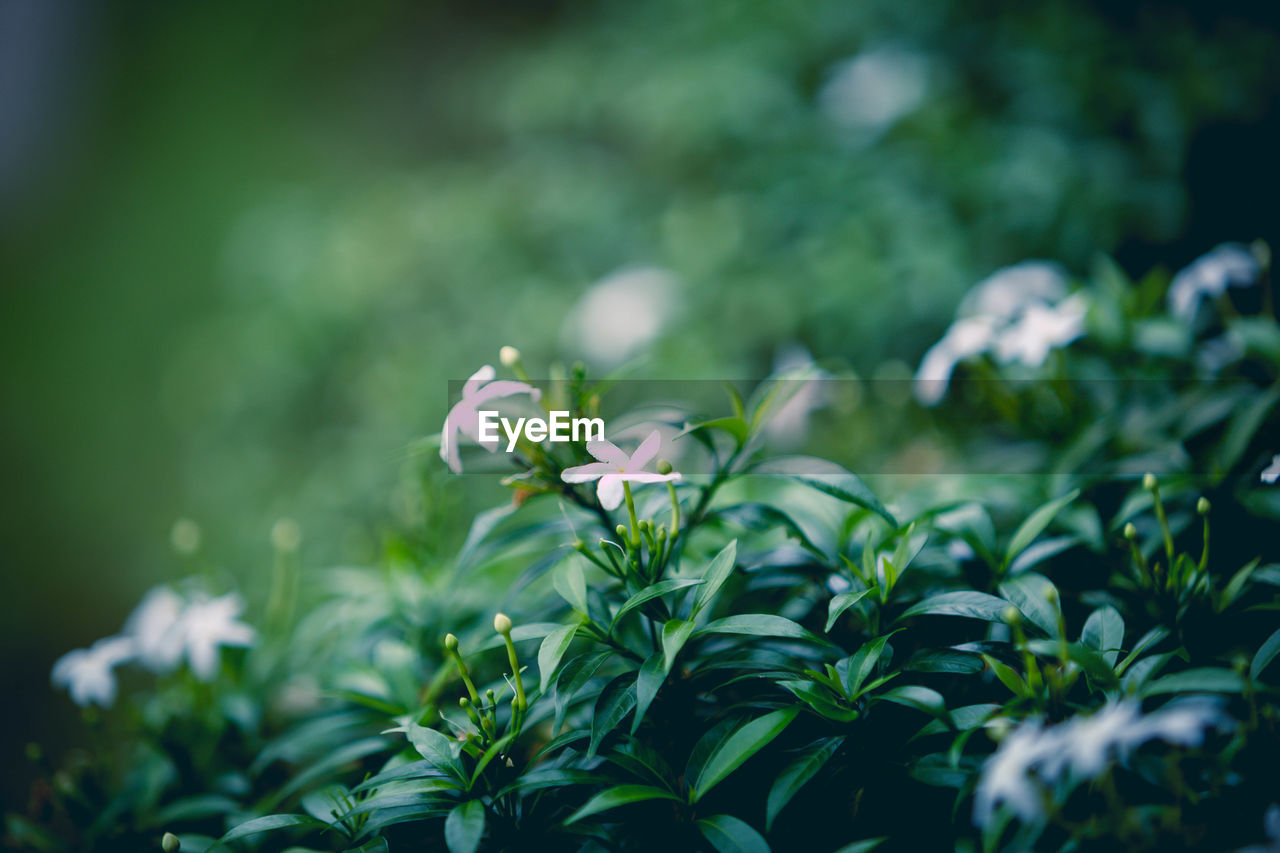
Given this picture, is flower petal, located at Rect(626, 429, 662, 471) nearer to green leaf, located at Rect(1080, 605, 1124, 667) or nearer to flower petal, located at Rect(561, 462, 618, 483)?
flower petal, located at Rect(561, 462, 618, 483)

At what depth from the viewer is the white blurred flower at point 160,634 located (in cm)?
87

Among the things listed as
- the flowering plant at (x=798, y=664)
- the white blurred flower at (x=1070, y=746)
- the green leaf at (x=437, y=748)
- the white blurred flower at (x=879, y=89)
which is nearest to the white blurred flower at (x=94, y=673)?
the flowering plant at (x=798, y=664)

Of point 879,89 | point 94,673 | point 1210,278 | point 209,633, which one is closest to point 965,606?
point 1210,278

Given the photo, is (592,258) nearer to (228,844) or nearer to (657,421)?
(657,421)

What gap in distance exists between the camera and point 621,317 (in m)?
1.71

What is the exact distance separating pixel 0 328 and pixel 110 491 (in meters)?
0.82

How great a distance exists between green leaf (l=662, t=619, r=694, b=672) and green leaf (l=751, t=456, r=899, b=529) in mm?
187

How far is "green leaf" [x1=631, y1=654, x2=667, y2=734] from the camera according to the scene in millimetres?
545

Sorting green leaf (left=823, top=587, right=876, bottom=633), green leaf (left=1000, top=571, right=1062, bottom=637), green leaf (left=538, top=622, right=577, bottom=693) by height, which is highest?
green leaf (left=538, top=622, right=577, bottom=693)

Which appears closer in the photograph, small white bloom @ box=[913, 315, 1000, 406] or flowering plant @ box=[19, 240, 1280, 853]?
flowering plant @ box=[19, 240, 1280, 853]

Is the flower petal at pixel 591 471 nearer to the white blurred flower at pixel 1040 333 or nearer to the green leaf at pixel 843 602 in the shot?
the green leaf at pixel 843 602

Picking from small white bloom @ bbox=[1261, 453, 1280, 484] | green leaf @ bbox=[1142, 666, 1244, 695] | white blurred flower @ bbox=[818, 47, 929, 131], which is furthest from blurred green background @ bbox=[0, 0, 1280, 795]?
small white bloom @ bbox=[1261, 453, 1280, 484]

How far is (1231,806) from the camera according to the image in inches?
20.1

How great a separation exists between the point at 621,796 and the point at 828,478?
335 mm
